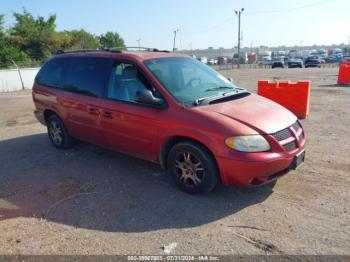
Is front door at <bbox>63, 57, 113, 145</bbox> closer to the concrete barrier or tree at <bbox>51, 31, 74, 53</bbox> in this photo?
the concrete barrier

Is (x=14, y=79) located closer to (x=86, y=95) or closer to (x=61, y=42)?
(x=86, y=95)

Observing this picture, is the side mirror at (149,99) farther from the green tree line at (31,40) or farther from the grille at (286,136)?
the green tree line at (31,40)

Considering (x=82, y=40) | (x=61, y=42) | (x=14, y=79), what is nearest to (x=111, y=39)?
(x=82, y=40)

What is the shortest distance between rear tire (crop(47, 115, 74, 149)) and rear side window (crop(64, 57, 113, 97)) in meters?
0.78

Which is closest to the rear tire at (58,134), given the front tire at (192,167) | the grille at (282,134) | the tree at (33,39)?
the front tire at (192,167)

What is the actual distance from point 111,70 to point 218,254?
10.7ft

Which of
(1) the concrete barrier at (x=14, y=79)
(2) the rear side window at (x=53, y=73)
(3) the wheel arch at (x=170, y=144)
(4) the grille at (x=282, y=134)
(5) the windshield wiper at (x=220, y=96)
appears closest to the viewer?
(4) the grille at (x=282, y=134)

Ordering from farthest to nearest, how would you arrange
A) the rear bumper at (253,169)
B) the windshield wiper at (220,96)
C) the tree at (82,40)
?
1. the tree at (82,40)
2. the windshield wiper at (220,96)
3. the rear bumper at (253,169)

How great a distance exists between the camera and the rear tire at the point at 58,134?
6.34 meters

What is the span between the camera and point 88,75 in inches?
221

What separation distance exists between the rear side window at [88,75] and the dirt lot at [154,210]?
50.1 inches

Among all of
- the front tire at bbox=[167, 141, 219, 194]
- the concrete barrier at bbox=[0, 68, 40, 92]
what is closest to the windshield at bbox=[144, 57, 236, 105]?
the front tire at bbox=[167, 141, 219, 194]

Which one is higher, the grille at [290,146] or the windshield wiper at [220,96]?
the windshield wiper at [220,96]

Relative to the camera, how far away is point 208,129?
3979 millimetres
